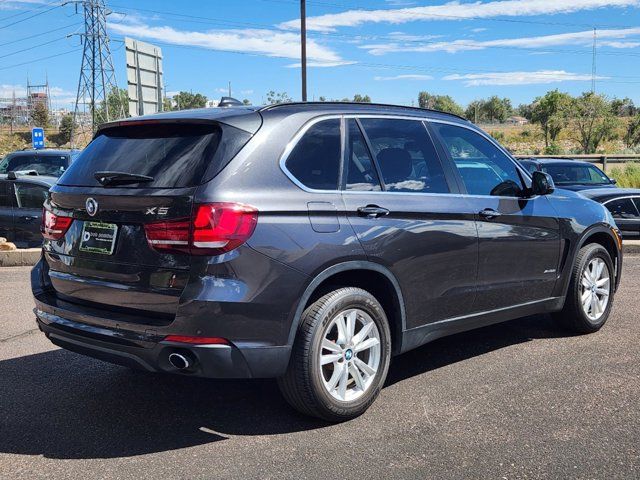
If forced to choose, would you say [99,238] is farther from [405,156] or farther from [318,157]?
[405,156]

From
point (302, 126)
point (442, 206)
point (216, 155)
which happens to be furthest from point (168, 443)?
point (442, 206)

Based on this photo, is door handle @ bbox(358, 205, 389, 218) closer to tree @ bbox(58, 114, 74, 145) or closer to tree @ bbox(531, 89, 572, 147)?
tree @ bbox(531, 89, 572, 147)

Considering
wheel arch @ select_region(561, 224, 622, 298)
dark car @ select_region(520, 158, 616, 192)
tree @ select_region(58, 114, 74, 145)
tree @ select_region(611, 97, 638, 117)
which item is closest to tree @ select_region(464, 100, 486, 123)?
tree @ select_region(611, 97, 638, 117)

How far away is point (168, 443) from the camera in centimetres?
376

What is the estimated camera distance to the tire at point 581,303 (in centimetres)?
577

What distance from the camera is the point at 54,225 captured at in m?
4.21

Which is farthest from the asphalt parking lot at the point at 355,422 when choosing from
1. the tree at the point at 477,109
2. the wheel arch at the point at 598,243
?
the tree at the point at 477,109

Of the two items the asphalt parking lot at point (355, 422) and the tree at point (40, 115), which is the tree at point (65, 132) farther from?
the asphalt parking lot at point (355, 422)

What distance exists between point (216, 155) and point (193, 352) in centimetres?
103

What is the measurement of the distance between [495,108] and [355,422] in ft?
366

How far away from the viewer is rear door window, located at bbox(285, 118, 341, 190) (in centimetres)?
390

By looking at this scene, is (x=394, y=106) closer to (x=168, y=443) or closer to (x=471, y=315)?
(x=471, y=315)

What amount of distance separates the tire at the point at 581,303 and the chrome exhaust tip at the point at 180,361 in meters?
3.55

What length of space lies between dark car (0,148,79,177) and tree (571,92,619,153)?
4763 cm
